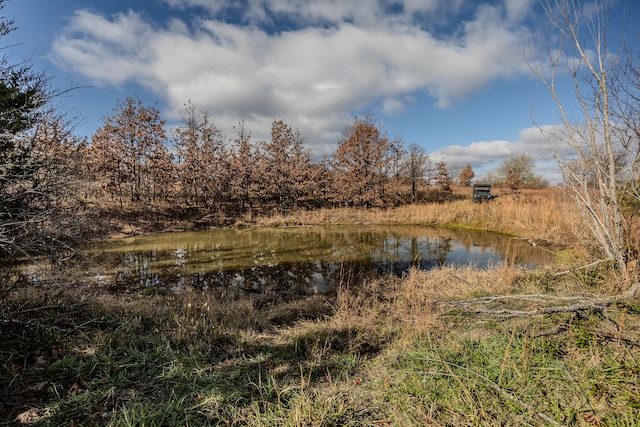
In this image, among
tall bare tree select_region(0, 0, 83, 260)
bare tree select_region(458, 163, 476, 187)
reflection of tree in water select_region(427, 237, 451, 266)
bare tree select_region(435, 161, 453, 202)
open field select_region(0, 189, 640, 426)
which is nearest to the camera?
open field select_region(0, 189, 640, 426)

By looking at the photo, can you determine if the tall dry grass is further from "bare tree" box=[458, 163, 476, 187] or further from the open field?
"bare tree" box=[458, 163, 476, 187]

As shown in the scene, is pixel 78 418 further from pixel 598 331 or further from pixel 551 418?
pixel 598 331

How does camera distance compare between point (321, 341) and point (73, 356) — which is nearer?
point (73, 356)

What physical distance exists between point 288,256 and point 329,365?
878 centimetres

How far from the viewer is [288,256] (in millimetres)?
12102

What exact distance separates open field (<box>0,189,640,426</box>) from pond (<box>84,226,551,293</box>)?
2.38 m

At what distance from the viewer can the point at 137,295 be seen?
7.34 metres

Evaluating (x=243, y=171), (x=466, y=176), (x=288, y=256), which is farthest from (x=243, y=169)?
(x=466, y=176)

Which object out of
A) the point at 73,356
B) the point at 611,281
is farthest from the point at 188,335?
the point at 611,281

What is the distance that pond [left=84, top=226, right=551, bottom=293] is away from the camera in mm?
8945

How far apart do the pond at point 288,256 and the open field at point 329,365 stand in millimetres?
2378

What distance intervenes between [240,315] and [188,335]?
4.05 ft

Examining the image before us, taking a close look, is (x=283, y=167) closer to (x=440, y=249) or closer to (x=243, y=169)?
(x=243, y=169)

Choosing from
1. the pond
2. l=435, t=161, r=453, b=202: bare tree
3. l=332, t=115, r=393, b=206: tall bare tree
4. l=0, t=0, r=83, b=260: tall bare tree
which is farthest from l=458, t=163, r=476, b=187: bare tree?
l=0, t=0, r=83, b=260: tall bare tree
